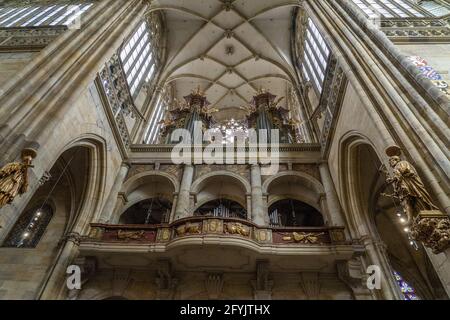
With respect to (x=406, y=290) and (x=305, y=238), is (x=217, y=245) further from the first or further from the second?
(x=406, y=290)

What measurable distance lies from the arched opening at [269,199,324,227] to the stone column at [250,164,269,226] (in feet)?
4.81

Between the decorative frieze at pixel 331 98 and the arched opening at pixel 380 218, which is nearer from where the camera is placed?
the arched opening at pixel 380 218

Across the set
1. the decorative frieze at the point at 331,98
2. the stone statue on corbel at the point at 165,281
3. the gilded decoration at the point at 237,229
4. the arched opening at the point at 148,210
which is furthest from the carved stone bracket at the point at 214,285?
the decorative frieze at the point at 331,98

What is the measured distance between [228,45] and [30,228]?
51.5ft

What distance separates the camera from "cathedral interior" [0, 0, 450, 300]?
18.9 feet

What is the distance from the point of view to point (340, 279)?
8273mm

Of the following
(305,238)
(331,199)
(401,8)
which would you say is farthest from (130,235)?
(401,8)

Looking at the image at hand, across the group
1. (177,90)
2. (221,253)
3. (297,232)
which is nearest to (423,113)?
(297,232)

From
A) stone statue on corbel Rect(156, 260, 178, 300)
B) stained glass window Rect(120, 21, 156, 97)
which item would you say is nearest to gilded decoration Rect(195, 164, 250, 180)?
stone statue on corbel Rect(156, 260, 178, 300)

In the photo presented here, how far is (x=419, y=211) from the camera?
4.41 metres

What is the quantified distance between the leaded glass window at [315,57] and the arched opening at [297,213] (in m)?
5.54

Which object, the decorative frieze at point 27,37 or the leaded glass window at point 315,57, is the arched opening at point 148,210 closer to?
the decorative frieze at point 27,37

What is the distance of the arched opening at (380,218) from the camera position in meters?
9.12
